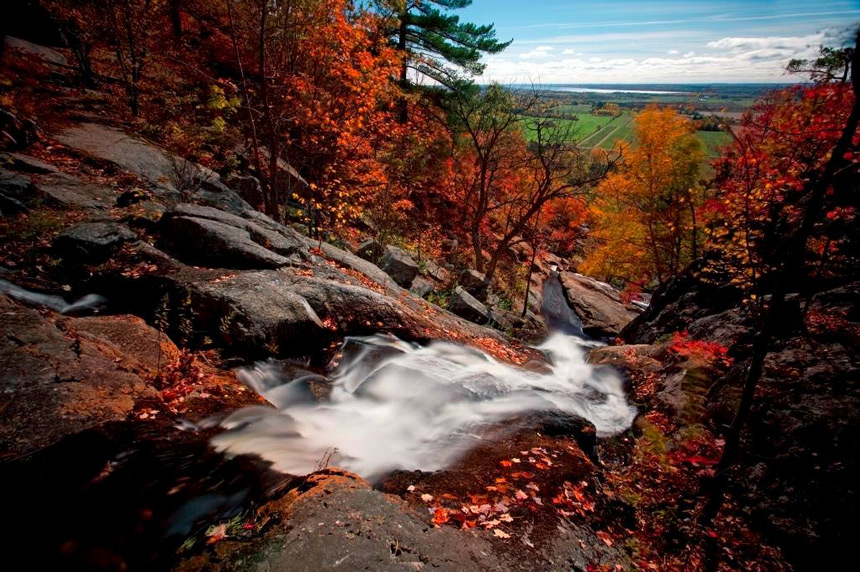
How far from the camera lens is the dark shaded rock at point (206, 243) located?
6.69m

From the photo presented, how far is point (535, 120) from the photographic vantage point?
1427 centimetres

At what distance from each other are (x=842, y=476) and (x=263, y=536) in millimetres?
6628

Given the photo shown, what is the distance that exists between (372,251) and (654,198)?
15.1m

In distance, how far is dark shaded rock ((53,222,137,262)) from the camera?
18.6ft

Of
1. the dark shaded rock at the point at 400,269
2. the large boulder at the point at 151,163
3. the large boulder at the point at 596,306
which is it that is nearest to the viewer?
the large boulder at the point at 151,163

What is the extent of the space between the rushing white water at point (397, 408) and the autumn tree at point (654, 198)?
12.5 m

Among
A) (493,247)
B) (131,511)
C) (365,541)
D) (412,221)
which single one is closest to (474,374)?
(365,541)

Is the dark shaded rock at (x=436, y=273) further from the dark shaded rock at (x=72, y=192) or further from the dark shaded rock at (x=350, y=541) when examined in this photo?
the dark shaded rock at (x=350, y=541)

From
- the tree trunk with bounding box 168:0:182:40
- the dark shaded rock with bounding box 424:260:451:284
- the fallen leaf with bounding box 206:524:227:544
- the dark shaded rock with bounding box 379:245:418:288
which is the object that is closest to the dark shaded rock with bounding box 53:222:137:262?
the fallen leaf with bounding box 206:524:227:544

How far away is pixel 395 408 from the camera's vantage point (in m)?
5.95

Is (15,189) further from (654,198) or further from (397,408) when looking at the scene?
(654,198)

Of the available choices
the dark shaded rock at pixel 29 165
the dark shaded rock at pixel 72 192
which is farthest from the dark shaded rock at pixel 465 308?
the dark shaded rock at pixel 29 165

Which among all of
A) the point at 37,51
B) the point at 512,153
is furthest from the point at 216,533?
the point at 37,51

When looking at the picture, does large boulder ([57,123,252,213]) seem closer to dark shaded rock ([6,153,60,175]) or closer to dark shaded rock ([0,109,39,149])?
dark shaded rock ([0,109,39,149])
